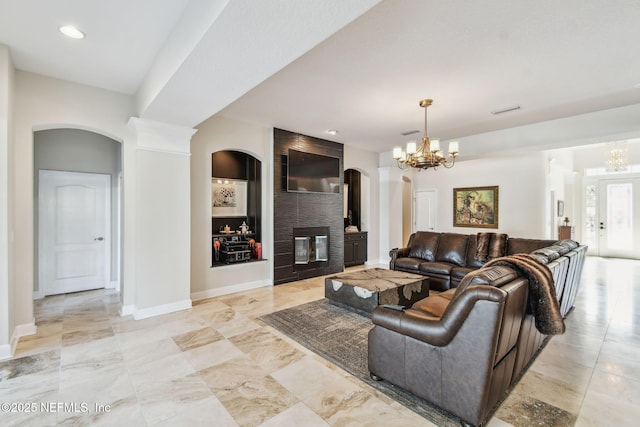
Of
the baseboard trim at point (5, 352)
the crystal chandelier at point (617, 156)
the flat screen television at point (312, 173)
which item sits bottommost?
the baseboard trim at point (5, 352)

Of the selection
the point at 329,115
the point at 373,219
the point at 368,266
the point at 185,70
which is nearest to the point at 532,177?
the point at 373,219

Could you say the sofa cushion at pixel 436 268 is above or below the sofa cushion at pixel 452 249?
below

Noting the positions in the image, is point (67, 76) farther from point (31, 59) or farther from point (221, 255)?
point (221, 255)

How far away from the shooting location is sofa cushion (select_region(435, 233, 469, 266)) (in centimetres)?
507

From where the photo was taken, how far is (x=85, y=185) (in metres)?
4.83

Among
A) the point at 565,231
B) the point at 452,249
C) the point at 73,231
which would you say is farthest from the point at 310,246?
the point at 565,231

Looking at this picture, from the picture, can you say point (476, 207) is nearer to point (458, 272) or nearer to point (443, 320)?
point (458, 272)

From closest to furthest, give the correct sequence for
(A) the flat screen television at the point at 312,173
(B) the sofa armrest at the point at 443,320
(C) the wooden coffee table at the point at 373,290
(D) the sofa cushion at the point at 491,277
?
(B) the sofa armrest at the point at 443,320
(D) the sofa cushion at the point at 491,277
(C) the wooden coffee table at the point at 373,290
(A) the flat screen television at the point at 312,173

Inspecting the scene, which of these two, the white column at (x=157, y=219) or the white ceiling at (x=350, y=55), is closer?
the white ceiling at (x=350, y=55)

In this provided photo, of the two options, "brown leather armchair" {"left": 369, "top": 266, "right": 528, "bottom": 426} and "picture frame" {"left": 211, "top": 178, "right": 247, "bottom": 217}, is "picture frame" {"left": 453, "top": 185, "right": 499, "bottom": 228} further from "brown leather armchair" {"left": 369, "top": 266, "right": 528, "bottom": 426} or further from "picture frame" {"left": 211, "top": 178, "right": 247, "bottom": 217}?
"brown leather armchair" {"left": 369, "top": 266, "right": 528, "bottom": 426}

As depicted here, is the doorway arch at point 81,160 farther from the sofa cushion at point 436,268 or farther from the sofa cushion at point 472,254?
the sofa cushion at point 472,254

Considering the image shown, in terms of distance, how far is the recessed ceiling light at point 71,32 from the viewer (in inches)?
98.0

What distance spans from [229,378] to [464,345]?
1.83m

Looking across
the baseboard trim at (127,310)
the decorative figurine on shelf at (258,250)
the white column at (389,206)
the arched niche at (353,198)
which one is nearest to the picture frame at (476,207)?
the white column at (389,206)
